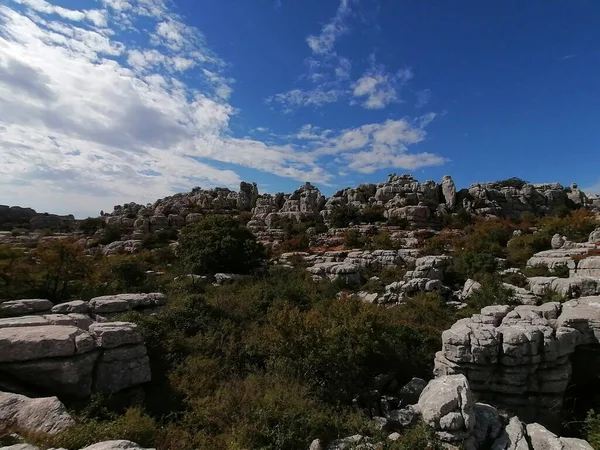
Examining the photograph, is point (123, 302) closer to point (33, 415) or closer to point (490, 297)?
point (33, 415)

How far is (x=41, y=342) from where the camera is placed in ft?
20.5

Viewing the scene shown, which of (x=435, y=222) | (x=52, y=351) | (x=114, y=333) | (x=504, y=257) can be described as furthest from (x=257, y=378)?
(x=435, y=222)

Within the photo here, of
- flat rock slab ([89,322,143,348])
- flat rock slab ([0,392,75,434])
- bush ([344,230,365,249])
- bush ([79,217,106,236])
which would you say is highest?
bush ([344,230,365,249])

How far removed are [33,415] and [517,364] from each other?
388 inches

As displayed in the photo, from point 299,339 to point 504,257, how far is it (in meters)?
17.7

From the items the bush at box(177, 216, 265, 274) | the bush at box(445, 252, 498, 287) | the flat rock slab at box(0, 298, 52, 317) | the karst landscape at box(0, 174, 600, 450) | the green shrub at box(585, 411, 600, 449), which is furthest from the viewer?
the bush at box(177, 216, 265, 274)

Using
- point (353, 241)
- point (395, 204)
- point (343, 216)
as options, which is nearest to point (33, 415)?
point (353, 241)

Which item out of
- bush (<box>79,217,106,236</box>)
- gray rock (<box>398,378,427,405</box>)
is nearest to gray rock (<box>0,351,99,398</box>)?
gray rock (<box>398,378,427,405</box>)

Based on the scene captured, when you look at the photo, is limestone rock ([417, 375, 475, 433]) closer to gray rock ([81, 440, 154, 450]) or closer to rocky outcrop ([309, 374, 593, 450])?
rocky outcrop ([309, 374, 593, 450])

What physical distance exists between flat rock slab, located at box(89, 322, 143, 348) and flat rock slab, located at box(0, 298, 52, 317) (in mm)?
4494

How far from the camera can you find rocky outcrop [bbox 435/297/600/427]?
7.94 meters

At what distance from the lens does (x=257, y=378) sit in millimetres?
7336

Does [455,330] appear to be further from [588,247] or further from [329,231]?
[329,231]

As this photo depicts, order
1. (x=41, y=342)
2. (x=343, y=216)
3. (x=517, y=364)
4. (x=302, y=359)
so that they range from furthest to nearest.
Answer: (x=343, y=216), (x=517, y=364), (x=302, y=359), (x=41, y=342)
